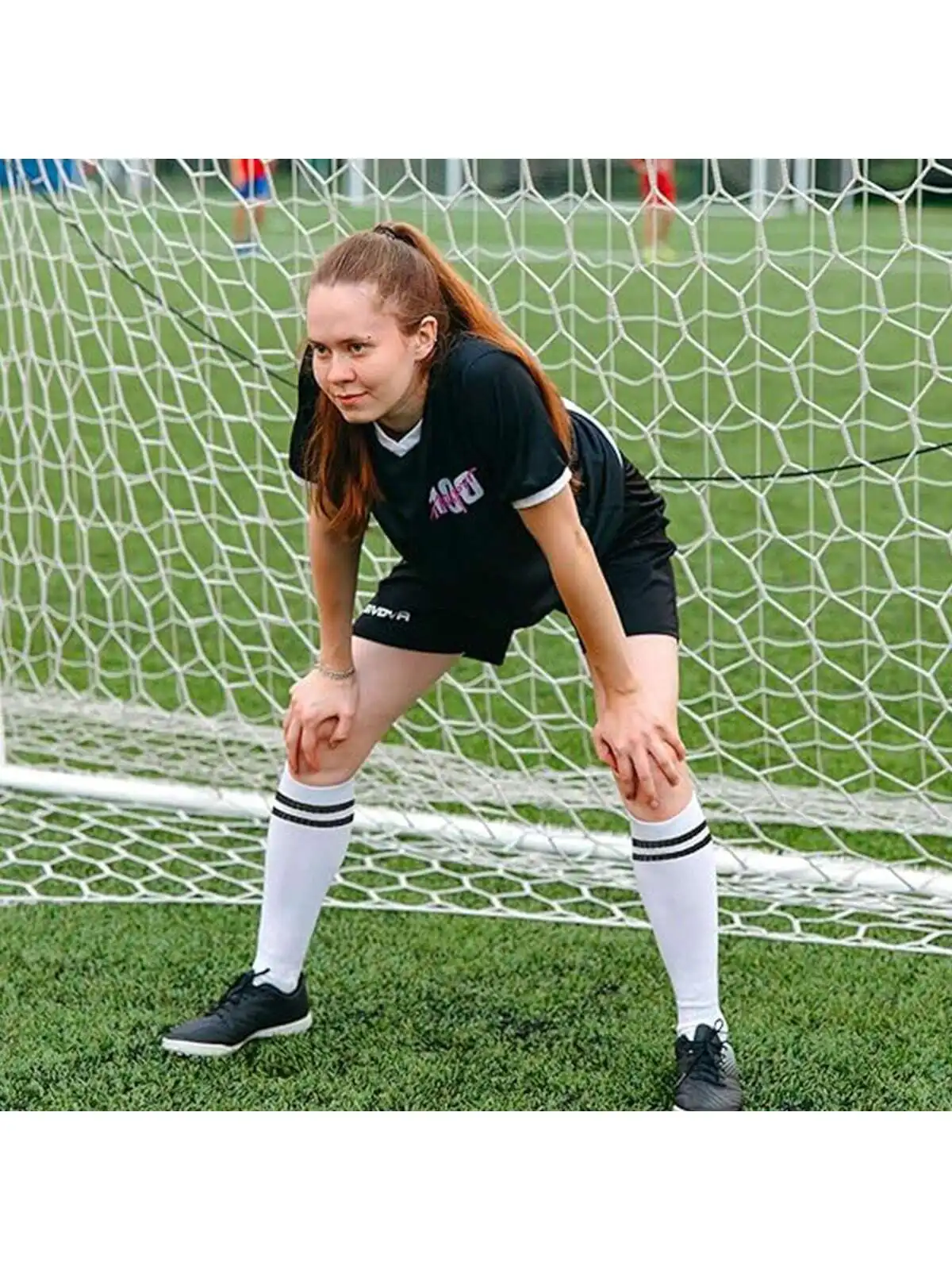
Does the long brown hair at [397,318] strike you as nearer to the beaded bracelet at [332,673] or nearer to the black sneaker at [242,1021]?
the beaded bracelet at [332,673]

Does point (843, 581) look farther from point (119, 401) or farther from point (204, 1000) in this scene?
point (204, 1000)

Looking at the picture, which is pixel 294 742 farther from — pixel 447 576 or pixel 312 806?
pixel 447 576

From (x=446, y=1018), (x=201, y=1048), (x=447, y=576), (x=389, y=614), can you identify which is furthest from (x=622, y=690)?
(x=201, y=1048)

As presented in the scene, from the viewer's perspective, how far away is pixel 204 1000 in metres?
3.01

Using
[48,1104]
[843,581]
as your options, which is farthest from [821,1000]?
[843,581]

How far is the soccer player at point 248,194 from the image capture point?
4.14 meters

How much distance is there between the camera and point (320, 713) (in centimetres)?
269

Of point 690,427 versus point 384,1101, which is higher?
point 690,427

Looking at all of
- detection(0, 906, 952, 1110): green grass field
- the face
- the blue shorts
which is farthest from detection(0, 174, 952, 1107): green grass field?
the face

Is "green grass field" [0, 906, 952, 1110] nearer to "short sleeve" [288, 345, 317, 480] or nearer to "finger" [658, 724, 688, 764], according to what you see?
"finger" [658, 724, 688, 764]

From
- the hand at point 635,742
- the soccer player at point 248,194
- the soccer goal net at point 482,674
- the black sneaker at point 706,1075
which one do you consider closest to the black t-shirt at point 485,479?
the hand at point 635,742

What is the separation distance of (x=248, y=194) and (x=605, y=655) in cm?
232

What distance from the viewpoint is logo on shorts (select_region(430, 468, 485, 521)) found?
247cm
